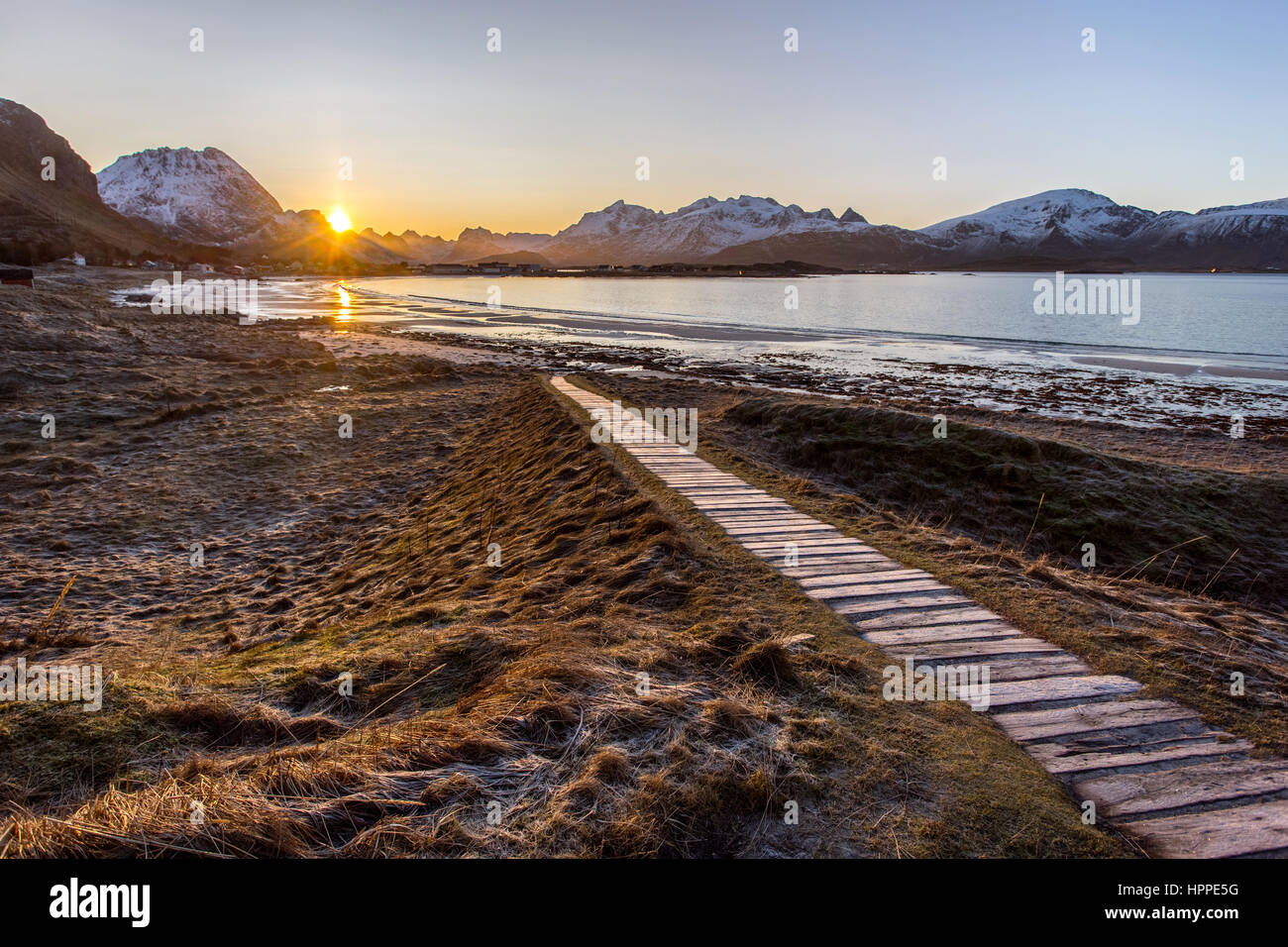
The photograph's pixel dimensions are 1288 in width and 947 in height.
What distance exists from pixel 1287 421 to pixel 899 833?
28716mm

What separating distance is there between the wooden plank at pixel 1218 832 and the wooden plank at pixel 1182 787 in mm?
99

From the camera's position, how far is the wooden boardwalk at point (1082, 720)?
12.3 ft

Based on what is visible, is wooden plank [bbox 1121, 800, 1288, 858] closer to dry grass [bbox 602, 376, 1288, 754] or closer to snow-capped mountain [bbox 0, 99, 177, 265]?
dry grass [bbox 602, 376, 1288, 754]

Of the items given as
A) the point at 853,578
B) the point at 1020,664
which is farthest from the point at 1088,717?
the point at 853,578

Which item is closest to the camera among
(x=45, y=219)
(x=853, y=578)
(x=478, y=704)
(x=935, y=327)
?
(x=478, y=704)

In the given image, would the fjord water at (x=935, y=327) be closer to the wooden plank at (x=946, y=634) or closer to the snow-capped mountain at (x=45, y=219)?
the wooden plank at (x=946, y=634)

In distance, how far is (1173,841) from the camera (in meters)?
3.60

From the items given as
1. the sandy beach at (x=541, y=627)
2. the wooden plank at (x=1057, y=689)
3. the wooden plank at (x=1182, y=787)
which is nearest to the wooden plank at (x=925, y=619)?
the sandy beach at (x=541, y=627)

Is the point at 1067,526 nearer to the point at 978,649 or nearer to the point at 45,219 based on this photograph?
the point at 978,649

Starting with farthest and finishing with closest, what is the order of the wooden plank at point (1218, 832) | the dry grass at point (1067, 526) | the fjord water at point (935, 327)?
the fjord water at point (935, 327)
the dry grass at point (1067, 526)
the wooden plank at point (1218, 832)

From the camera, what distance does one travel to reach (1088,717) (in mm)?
4797

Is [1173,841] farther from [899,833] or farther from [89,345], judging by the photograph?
[89,345]

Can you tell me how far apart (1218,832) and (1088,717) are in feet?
3.85
